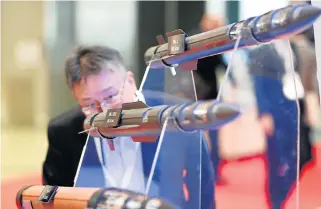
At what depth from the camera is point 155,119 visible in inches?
45.2

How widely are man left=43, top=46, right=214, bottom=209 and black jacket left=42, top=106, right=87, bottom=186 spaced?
8.5 inches

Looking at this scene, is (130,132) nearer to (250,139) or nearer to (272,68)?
(272,68)

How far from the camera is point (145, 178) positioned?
1.31 m

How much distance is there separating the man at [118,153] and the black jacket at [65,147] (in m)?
0.21

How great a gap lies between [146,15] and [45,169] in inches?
179

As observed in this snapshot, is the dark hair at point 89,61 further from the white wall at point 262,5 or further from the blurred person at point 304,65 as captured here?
the blurred person at point 304,65

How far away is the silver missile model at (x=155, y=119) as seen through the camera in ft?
3.26

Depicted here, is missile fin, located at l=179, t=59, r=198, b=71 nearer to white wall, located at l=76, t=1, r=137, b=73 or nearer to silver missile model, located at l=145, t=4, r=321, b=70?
silver missile model, located at l=145, t=4, r=321, b=70

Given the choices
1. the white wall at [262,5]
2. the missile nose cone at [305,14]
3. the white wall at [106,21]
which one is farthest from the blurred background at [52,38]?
the missile nose cone at [305,14]

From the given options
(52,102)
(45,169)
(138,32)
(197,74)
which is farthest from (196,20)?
(45,169)

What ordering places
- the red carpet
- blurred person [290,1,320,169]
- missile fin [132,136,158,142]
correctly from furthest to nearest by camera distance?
blurred person [290,1,320,169], the red carpet, missile fin [132,136,158,142]

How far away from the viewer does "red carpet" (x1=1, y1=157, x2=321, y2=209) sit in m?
1.89

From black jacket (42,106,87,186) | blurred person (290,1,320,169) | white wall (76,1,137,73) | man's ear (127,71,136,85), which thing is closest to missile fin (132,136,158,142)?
man's ear (127,71,136,85)

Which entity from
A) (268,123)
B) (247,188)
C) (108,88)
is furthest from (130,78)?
(247,188)
